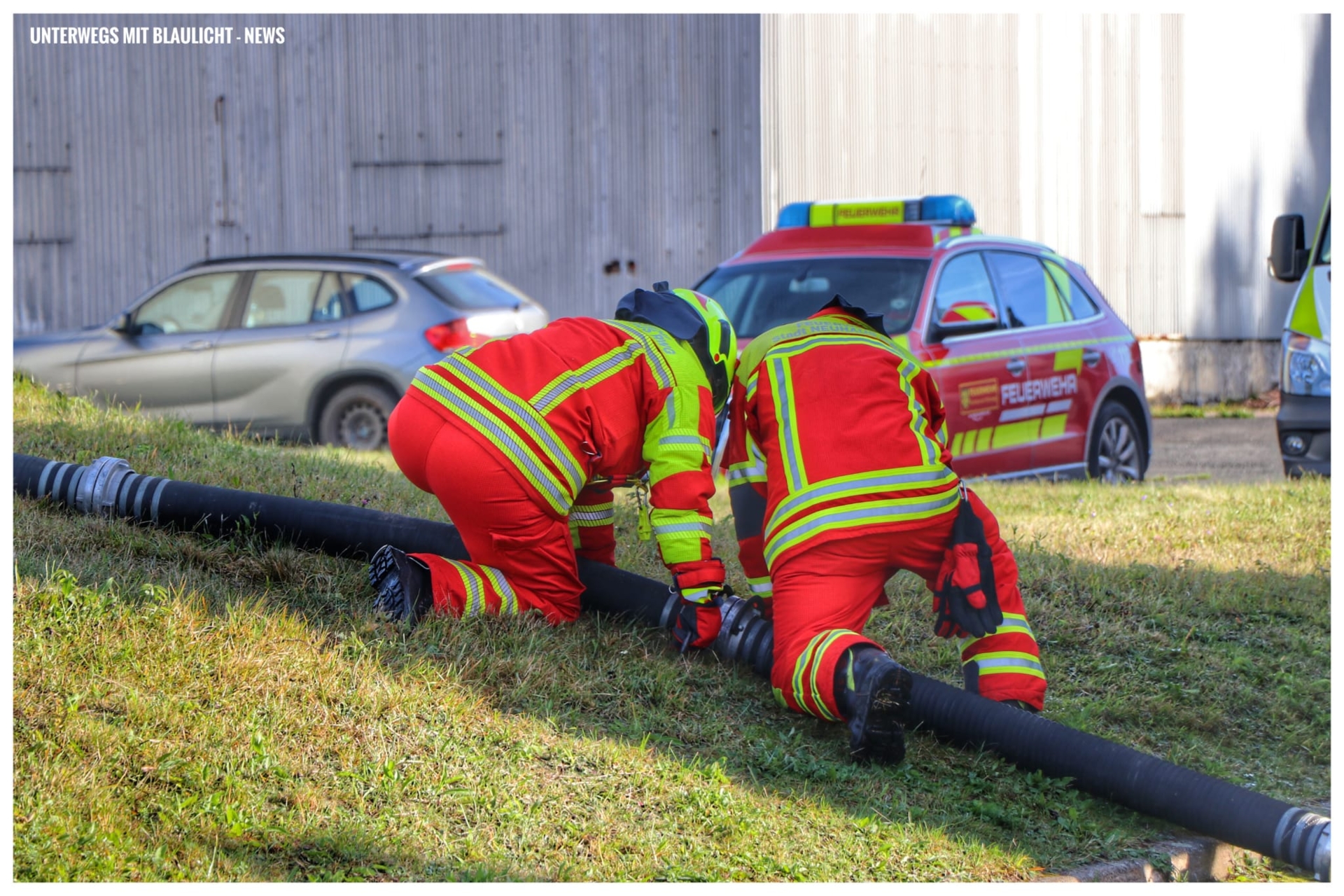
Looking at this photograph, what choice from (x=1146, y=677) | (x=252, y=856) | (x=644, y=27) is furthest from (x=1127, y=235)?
(x=252, y=856)

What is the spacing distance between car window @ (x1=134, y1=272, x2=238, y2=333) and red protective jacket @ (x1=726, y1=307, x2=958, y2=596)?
6.89 metres

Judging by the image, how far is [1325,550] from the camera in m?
6.25

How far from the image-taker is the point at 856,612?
12.7 feet

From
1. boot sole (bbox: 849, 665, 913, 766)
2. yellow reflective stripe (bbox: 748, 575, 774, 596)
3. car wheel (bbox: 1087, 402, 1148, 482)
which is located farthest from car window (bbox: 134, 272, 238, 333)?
boot sole (bbox: 849, 665, 913, 766)

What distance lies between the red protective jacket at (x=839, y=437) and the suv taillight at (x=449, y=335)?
5501 mm

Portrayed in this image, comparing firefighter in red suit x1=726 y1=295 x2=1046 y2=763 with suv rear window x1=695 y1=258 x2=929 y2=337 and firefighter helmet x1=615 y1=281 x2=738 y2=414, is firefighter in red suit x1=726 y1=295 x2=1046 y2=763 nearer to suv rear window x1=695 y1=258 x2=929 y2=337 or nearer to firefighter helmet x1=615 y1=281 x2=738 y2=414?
firefighter helmet x1=615 y1=281 x2=738 y2=414

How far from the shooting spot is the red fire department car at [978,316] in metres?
7.63

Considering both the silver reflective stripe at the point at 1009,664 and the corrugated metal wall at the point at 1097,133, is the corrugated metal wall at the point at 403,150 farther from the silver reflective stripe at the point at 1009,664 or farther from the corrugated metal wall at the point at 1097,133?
the silver reflective stripe at the point at 1009,664

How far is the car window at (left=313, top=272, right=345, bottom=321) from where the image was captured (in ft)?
31.8

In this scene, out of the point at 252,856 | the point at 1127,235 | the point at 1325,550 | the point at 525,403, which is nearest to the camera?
the point at 252,856

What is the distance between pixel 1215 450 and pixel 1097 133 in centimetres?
539

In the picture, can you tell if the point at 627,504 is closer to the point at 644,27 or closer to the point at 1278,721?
the point at 1278,721

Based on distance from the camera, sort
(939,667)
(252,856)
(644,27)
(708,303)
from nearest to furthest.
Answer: (252,856)
(708,303)
(939,667)
(644,27)

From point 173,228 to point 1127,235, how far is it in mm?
11642
